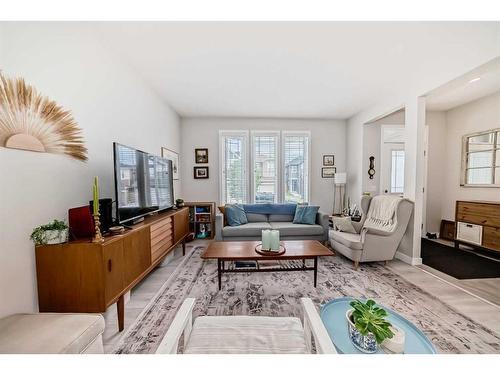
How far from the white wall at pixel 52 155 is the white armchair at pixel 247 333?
1.14 metres

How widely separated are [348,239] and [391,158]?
245 centimetres

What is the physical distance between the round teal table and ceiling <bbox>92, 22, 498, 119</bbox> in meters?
2.26

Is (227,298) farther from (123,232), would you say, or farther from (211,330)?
(123,232)

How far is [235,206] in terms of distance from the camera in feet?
12.0

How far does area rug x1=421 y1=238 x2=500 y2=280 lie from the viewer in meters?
2.40

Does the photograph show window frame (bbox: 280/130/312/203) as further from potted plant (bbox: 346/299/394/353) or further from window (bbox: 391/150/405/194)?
potted plant (bbox: 346/299/394/353)

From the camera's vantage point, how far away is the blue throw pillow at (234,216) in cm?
348

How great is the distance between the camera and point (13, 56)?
122cm

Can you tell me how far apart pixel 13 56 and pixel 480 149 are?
5839mm

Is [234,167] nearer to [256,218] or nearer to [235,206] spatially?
[235,206]

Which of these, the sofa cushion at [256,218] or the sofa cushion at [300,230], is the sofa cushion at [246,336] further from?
the sofa cushion at [256,218]

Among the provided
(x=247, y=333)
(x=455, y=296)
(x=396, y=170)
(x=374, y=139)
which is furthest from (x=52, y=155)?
(x=396, y=170)

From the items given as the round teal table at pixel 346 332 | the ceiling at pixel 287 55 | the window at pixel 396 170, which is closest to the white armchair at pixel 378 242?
the round teal table at pixel 346 332

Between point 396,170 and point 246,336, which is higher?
point 396,170
